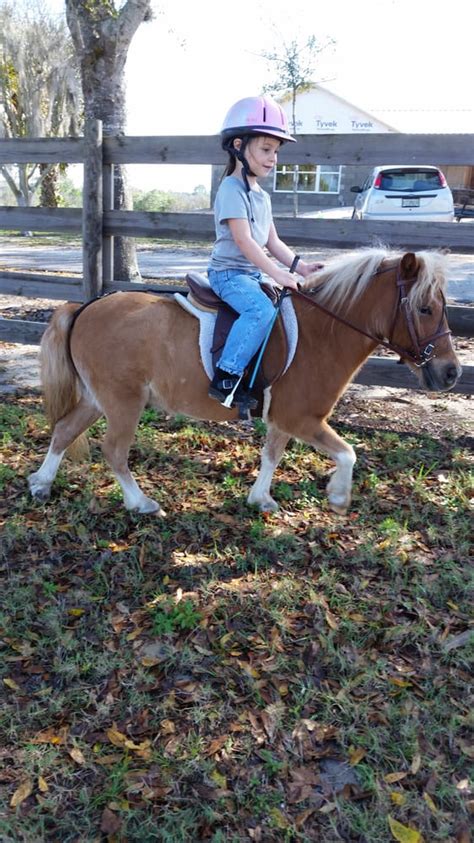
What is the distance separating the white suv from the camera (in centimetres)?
1551

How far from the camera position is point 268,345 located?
13.4ft

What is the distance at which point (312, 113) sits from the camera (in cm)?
4078

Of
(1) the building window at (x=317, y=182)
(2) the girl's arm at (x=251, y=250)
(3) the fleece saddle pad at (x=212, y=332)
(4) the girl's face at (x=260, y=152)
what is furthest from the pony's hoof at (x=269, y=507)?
(1) the building window at (x=317, y=182)

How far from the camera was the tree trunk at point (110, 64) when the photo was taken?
850 cm

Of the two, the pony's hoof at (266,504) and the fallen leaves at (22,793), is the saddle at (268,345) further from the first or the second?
the fallen leaves at (22,793)

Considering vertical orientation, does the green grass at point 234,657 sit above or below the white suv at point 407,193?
below

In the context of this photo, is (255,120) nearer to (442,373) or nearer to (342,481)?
(442,373)

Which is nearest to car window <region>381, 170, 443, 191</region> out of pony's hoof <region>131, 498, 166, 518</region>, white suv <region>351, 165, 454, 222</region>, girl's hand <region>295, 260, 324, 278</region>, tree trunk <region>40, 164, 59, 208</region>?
white suv <region>351, 165, 454, 222</region>

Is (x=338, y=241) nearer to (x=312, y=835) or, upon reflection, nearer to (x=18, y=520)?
(x=18, y=520)

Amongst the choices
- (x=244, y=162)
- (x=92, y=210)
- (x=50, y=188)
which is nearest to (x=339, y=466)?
(x=244, y=162)

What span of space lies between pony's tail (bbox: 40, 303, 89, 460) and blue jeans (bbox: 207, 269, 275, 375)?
123cm

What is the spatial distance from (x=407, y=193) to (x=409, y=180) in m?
Answer: 0.54

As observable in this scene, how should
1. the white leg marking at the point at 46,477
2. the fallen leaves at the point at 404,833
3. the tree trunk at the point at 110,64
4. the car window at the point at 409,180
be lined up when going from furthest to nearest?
the car window at the point at 409,180
the tree trunk at the point at 110,64
the white leg marking at the point at 46,477
the fallen leaves at the point at 404,833

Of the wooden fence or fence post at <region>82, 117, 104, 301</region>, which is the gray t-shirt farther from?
fence post at <region>82, 117, 104, 301</region>
